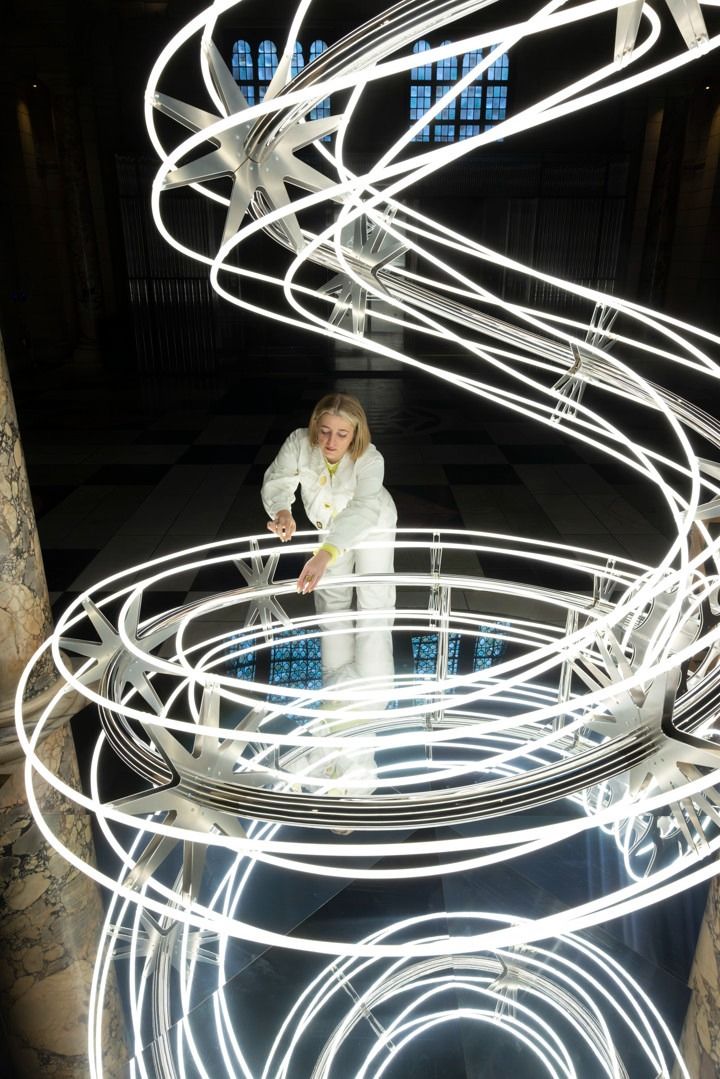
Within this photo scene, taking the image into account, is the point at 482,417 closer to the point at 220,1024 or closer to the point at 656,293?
the point at 656,293

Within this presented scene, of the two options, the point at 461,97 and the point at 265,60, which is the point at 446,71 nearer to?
the point at 461,97

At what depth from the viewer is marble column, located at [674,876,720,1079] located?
104cm

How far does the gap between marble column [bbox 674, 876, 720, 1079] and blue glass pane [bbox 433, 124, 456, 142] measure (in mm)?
10905

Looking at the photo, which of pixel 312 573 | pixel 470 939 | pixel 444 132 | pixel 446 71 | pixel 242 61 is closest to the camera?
pixel 470 939

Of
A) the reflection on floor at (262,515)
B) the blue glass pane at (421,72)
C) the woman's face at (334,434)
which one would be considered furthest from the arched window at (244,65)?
the woman's face at (334,434)

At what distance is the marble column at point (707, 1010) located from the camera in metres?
1.04

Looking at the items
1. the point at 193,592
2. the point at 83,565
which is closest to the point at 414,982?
the point at 193,592

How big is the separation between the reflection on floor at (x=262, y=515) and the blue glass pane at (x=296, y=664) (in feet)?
1.07

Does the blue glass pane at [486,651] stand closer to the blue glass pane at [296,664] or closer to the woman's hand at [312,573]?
the blue glass pane at [296,664]

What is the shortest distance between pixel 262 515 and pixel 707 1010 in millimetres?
3263

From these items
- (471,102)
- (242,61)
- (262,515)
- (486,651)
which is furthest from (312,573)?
(242,61)

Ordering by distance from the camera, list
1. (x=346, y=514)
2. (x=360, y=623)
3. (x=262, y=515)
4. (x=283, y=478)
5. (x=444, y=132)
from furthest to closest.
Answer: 1. (x=444, y=132)
2. (x=262, y=515)
3. (x=360, y=623)
4. (x=283, y=478)
5. (x=346, y=514)

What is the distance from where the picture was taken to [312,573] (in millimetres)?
1367

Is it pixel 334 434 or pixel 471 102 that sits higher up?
pixel 471 102
